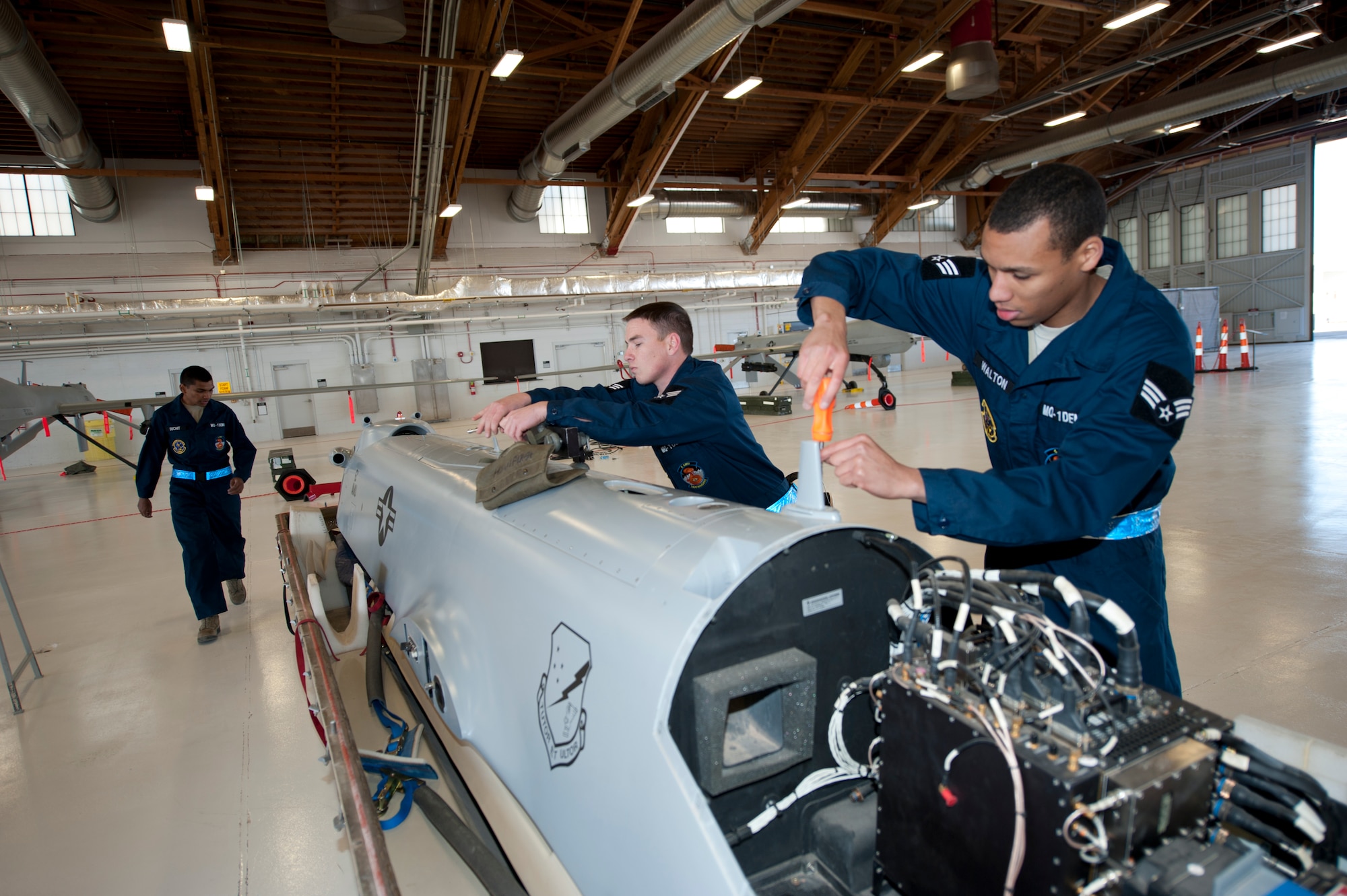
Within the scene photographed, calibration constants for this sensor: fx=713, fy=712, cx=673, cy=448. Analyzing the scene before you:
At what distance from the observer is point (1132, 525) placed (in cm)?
180

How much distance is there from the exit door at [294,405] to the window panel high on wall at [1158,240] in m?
28.6

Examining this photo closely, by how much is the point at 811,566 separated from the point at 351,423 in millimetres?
20313

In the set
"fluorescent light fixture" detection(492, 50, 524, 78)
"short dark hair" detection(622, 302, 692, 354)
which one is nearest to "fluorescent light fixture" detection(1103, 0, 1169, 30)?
"fluorescent light fixture" detection(492, 50, 524, 78)

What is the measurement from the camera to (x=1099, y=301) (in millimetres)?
1630

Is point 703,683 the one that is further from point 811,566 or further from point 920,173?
point 920,173

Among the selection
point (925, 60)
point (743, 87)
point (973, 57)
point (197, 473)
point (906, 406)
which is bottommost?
point (906, 406)

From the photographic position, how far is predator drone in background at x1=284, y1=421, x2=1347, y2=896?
1.10 m

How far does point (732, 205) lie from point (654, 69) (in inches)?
447

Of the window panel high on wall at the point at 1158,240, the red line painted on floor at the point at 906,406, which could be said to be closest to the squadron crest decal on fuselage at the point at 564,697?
the red line painted on floor at the point at 906,406

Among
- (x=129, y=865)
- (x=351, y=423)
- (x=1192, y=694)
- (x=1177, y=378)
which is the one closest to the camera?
(x=1177, y=378)

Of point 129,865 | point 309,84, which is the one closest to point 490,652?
point 129,865

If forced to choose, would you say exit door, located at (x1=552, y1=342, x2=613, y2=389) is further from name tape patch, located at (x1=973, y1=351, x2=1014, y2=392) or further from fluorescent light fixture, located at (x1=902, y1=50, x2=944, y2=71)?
name tape patch, located at (x1=973, y1=351, x2=1014, y2=392)

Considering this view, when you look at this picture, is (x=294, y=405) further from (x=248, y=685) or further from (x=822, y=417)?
(x=822, y=417)

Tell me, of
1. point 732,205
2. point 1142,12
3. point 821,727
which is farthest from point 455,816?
point 732,205
